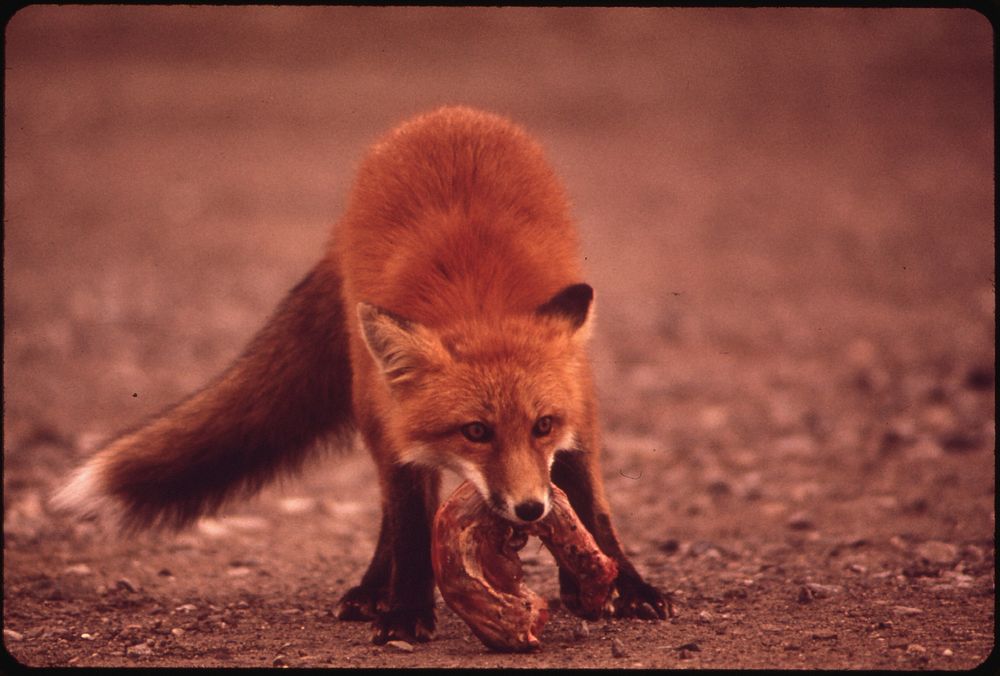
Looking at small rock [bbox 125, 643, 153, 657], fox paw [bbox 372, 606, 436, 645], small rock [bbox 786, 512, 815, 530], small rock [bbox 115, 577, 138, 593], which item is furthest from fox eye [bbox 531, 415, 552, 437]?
small rock [bbox 786, 512, 815, 530]

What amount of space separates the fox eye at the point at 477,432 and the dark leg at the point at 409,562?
0.61 metres

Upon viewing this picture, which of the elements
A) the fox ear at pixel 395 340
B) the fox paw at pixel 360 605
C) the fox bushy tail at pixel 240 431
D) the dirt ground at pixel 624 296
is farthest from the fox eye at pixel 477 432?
the fox bushy tail at pixel 240 431

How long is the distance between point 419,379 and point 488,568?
0.83 meters

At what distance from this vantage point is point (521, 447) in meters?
4.99

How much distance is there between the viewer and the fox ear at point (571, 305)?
5.35 meters

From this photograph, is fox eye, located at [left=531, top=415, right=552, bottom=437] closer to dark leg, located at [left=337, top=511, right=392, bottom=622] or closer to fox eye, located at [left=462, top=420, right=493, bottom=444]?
fox eye, located at [left=462, top=420, right=493, bottom=444]

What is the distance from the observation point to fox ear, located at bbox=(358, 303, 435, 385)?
5121 millimetres

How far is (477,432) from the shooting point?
506 cm

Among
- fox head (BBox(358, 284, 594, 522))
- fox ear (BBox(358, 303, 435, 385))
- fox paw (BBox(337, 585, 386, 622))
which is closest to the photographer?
fox head (BBox(358, 284, 594, 522))

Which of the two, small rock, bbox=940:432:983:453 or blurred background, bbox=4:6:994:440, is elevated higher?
blurred background, bbox=4:6:994:440

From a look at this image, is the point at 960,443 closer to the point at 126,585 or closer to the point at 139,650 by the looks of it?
the point at 126,585

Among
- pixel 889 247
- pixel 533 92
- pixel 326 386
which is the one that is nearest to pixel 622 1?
pixel 326 386

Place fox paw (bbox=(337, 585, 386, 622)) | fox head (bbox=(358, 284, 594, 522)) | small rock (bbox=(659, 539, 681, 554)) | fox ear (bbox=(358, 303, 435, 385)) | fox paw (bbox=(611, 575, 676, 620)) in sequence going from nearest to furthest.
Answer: fox head (bbox=(358, 284, 594, 522)), fox ear (bbox=(358, 303, 435, 385)), fox paw (bbox=(611, 575, 676, 620)), fox paw (bbox=(337, 585, 386, 622)), small rock (bbox=(659, 539, 681, 554))

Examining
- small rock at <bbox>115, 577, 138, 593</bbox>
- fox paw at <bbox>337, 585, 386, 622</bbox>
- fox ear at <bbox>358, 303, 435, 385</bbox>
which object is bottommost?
small rock at <bbox>115, 577, 138, 593</bbox>
